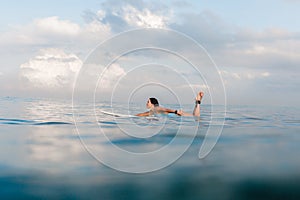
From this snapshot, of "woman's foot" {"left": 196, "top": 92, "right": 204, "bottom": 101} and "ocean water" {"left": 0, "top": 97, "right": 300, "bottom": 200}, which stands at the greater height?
"woman's foot" {"left": 196, "top": 92, "right": 204, "bottom": 101}

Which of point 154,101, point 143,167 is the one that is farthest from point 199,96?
point 143,167

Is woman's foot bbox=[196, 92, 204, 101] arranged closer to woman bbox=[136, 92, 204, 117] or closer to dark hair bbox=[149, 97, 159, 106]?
woman bbox=[136, 92, 204, 117]

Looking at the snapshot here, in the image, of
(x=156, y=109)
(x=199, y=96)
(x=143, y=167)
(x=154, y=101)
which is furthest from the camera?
(x=156, y=109)

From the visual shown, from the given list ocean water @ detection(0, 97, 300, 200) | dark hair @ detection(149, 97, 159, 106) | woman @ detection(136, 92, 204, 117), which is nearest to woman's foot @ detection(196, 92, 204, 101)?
woman @ detection(136, 92, 204, 117)

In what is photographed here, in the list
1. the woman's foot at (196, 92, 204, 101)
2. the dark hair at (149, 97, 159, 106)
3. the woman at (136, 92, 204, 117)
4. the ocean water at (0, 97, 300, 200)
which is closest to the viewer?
the ocean water at (0, 97, 300, 200)

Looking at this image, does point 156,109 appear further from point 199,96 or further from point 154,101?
point 199,96

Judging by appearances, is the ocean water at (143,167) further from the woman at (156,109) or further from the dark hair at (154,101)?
the dark hair at (154,101)

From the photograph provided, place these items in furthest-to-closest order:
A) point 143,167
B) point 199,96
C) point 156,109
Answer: point 156,109 → point 199,96 → point 143,167

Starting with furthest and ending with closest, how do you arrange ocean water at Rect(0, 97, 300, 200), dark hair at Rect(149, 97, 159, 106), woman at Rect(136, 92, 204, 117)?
dark hair at Rect(149, 97, 159, 106) → woman at Rect(136, 92, 204, 117) → ocean water at Rect(0, 97, 300, 200)

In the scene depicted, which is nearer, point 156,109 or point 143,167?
point 143,167

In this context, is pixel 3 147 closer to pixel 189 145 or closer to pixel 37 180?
pixel 37 180

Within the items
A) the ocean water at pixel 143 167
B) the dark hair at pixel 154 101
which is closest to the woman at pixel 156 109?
the dark hair at pixel 154 101

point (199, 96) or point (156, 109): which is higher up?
point (199, 96)

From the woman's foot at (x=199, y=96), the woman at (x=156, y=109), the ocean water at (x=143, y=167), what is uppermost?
the woman's foot at (x=199, y=96)
